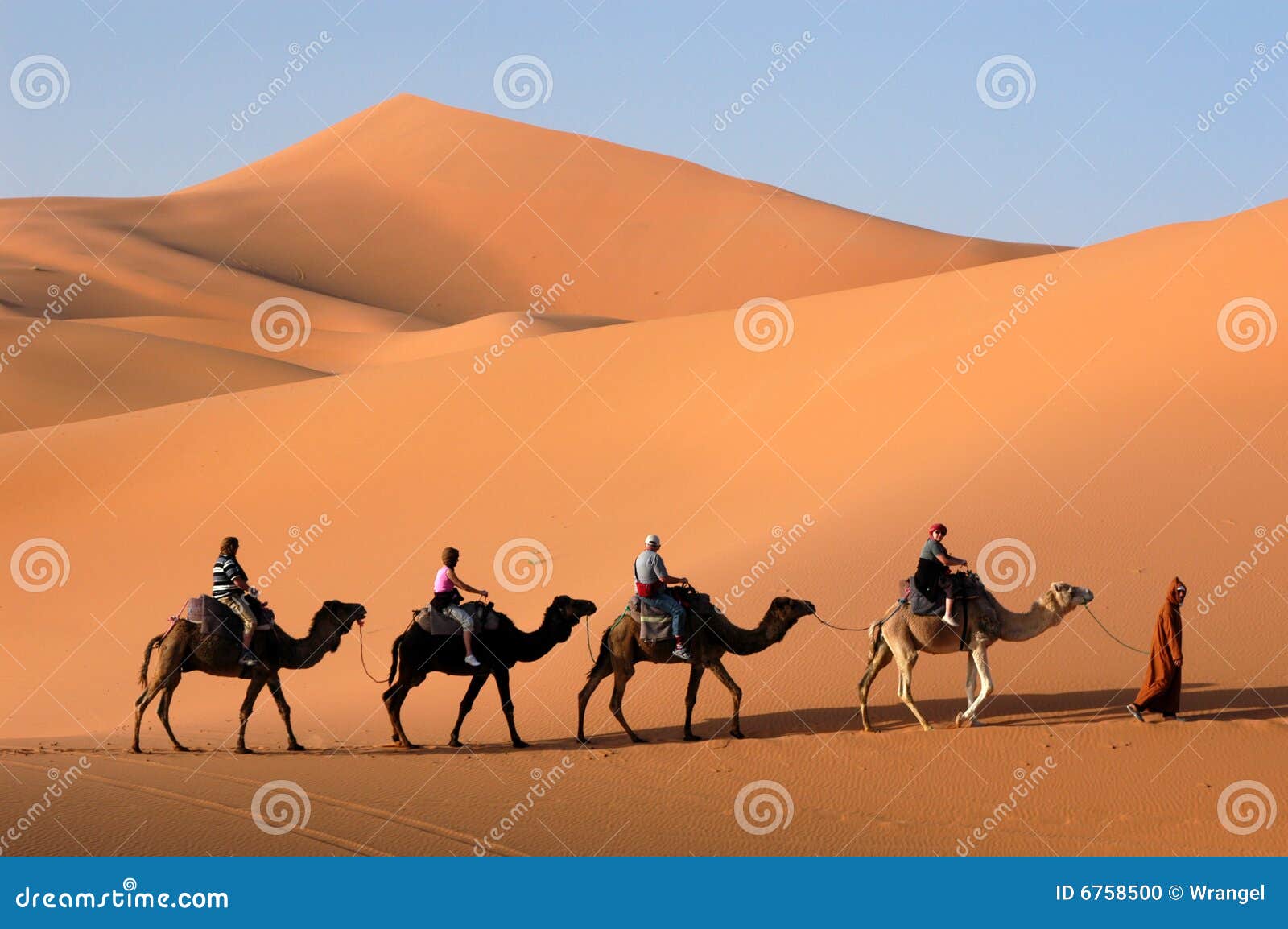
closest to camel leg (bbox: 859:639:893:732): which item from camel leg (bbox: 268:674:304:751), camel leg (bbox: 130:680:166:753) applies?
camel leg (bbox: 268:674:304:751)

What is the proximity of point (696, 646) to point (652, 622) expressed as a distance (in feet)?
1.92

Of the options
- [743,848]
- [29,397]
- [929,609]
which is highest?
[29,397]

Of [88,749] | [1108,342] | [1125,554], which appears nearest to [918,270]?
[1108,342]

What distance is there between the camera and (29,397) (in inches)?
1641

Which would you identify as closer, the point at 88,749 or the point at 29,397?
the point at 88,749

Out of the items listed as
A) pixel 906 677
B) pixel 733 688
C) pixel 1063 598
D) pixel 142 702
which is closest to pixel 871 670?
pixel 906 677

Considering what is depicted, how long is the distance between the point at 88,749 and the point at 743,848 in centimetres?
784

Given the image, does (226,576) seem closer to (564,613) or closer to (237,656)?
(237,656)

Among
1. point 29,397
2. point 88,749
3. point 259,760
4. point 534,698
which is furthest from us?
point 29,397

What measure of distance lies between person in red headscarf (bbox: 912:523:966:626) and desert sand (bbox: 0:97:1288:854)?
1.31 metres

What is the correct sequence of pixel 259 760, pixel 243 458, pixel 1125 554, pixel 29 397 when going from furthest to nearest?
pixel 29 397 → pixel 243 458 → pixel 1125 554 → pixel 259 760

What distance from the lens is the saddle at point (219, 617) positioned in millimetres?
15594

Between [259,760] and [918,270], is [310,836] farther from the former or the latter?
[918,270]

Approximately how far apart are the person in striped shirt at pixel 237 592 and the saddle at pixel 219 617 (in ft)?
0.16
